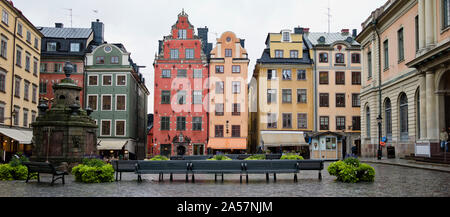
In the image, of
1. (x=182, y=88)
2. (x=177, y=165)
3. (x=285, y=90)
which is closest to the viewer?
(x=177, y=165)

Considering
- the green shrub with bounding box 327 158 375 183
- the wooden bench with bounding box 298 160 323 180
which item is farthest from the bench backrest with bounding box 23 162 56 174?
the green shrub with bounding box 327 158 375 183

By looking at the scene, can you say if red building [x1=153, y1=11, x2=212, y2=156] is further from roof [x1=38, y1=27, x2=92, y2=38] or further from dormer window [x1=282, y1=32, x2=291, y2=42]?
roof [x1=38, y1=27, x2=92, y2=38]

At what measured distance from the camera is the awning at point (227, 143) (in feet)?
167

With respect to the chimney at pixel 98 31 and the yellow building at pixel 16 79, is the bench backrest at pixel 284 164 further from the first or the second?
the chimney at pixel 98 31

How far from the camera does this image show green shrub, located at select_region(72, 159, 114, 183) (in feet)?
55.7

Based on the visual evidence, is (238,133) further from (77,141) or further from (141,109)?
(77,141)

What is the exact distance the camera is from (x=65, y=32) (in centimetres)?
5503

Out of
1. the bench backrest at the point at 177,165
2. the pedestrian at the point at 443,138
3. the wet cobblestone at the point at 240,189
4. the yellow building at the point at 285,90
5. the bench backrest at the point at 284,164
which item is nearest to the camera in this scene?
the wet cobblestone at the point at 240,189

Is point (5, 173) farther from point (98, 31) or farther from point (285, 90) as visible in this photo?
point (98, 31)

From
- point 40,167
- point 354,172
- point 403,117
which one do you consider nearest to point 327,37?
point 403,117

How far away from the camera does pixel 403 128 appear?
115 feet

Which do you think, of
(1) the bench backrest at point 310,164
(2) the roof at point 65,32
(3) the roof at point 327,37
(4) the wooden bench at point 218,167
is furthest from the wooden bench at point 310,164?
(2) the roof at point 65,32

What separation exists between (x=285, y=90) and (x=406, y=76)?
1974 centimetres

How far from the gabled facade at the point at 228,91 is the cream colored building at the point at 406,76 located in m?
14.0
